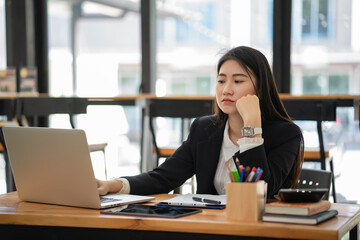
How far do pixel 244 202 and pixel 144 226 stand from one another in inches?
9.9

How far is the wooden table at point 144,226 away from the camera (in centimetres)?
125

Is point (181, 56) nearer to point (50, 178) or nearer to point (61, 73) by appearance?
point (61, 73)

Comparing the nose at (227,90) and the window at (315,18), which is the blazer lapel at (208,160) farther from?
the window at (315,18)

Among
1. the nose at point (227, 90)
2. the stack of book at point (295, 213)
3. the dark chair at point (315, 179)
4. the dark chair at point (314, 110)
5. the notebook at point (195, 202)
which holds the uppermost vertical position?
the nose at point (227, 90)

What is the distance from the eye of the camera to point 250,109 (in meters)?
1.83

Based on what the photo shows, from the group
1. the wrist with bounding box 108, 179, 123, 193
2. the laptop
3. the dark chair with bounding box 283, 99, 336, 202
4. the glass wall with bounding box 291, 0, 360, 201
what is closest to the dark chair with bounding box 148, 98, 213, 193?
the dark chair with bounding box 283, 99, 336, 202

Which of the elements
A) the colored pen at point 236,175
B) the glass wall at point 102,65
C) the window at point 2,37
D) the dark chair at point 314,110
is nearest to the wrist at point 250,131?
the colored pen at point 236,175

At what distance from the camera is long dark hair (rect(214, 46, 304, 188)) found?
1995 mm

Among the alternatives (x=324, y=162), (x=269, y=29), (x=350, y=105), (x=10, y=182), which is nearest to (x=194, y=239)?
(x=324, y=162)

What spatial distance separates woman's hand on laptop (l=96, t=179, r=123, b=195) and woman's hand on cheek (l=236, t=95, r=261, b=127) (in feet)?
1.50

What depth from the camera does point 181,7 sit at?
520cm

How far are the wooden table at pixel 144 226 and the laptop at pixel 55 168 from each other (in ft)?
0.14

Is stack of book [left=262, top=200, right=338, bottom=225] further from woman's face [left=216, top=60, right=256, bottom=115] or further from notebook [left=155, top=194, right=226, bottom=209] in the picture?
woman's face [left=216, top=60, right=256, bottom=115]

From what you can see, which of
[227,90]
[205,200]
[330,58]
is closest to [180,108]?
[330,58]
